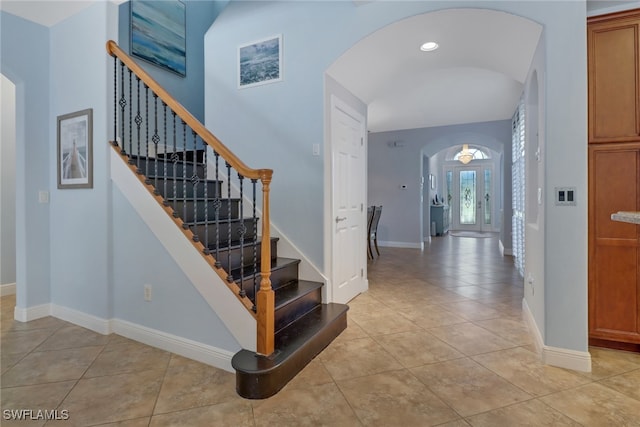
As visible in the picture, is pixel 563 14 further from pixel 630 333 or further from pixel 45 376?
pixel 45 376

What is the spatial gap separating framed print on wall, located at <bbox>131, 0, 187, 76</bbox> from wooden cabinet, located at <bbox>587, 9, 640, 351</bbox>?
4.33 meters

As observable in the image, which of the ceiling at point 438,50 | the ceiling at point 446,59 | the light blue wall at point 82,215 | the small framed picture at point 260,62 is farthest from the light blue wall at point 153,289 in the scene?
the ceiling at point 446,59

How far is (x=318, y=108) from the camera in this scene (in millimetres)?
3010

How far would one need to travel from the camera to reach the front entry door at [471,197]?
446 inches

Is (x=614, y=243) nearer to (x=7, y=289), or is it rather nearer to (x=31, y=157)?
(x=31, y=157)

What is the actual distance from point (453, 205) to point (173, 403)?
38.6 feet

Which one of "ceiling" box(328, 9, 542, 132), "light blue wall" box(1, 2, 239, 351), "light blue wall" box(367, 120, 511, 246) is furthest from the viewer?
"light blue wall" box(367, 120, 511, 246)

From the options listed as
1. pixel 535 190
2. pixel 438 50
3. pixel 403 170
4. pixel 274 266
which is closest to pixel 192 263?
pixel 274 266

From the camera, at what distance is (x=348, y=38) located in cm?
288

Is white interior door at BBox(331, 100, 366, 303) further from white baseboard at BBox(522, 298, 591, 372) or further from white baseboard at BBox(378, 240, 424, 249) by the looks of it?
white baseboard at BBox(378, 240, 424, 249)

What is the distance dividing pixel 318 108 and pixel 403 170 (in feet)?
15.7

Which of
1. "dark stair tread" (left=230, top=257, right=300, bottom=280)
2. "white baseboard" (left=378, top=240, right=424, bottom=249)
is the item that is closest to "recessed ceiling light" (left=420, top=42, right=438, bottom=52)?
"dark stair tread" (left=230, top=257, right=300, bottom=280)

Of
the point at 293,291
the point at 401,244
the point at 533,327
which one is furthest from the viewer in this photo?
the point at 401,244

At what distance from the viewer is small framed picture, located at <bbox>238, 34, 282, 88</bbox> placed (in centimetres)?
A: 320
